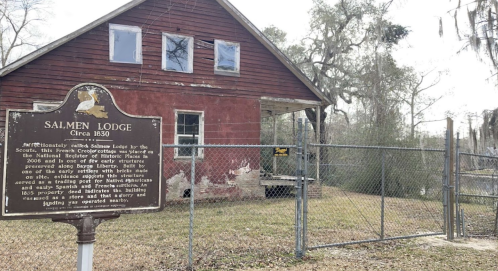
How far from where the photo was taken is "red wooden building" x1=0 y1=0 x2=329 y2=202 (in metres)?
12.0

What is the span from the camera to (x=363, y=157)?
1681 centimetres

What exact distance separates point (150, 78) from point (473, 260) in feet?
32.9

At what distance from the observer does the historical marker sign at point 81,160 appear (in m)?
4.02

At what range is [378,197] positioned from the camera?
1534 centimetres

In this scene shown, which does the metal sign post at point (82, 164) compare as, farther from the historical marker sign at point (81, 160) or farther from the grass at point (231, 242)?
the grass at point (231, 242)

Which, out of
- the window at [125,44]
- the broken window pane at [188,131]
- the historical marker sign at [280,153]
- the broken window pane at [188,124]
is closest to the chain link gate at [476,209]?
the historical marker sign at [280,153]

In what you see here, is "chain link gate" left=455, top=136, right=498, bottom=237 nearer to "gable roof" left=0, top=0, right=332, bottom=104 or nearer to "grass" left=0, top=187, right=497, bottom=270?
"grass" left=0, top=187, right=497, bottom=270

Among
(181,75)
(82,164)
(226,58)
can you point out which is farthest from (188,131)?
(82,164)

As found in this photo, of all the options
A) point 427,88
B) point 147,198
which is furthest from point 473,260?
point 427,88

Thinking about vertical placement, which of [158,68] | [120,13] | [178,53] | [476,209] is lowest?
[476,209]

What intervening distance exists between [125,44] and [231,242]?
7797 millimetres

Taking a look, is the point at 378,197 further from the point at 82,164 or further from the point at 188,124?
the point at 82,164

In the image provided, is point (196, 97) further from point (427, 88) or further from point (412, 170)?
point (427, 88)

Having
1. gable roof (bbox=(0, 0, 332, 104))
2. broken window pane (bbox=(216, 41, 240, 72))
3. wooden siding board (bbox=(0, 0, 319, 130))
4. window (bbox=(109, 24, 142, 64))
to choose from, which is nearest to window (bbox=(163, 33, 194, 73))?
wooden siding board (bbox=(0, 0, 319, 130))
